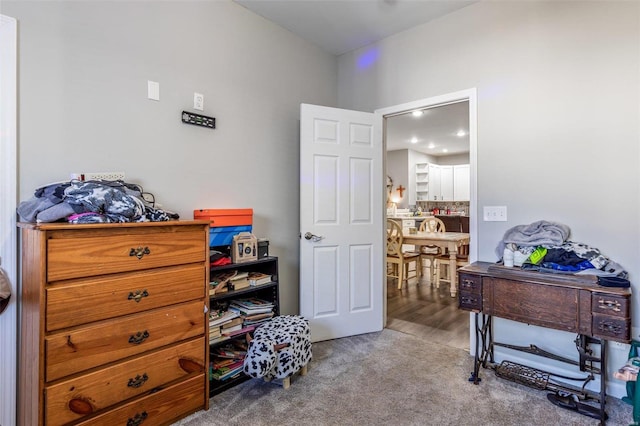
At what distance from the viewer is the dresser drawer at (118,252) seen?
1.36m

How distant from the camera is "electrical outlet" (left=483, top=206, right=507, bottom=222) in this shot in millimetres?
2465

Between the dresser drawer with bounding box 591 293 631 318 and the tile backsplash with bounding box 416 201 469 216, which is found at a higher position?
the tile backsplash with bounding box 416 201 469 216

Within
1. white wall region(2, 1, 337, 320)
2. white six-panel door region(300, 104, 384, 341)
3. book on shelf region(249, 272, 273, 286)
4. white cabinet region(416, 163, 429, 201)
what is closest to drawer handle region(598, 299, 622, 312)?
white six-panel door region(300, 104, 384, 341)

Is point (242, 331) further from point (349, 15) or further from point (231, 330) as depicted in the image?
point (349, 15)

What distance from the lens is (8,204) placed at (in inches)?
62.1

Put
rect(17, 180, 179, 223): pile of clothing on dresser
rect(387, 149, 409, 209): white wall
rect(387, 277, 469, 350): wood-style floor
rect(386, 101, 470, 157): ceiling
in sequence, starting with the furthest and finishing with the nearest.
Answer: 1. rect(387, 149, 409, 209): white wall
2. rect(386, 101, 470, 157): ceiling
3. rect(387, 277, 469, 350): wood-style floor
4. rect(17, 180, 179, 223): pile of clothing on dresser

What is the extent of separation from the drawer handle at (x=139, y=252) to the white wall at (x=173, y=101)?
62 cm

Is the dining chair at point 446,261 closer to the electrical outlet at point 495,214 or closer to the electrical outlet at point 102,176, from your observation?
the electrical outlet at point 495,214

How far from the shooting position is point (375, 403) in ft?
6.37

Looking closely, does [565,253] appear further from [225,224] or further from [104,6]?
[104,6]

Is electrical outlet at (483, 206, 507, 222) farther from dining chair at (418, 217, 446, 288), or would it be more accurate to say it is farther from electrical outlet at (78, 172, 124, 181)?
electrical outlet at (78, 172, 124, 181)

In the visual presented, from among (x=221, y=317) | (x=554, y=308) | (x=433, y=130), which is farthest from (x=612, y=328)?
(x=433, y=130)

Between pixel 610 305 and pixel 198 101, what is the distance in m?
2.79

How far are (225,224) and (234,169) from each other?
532mm
